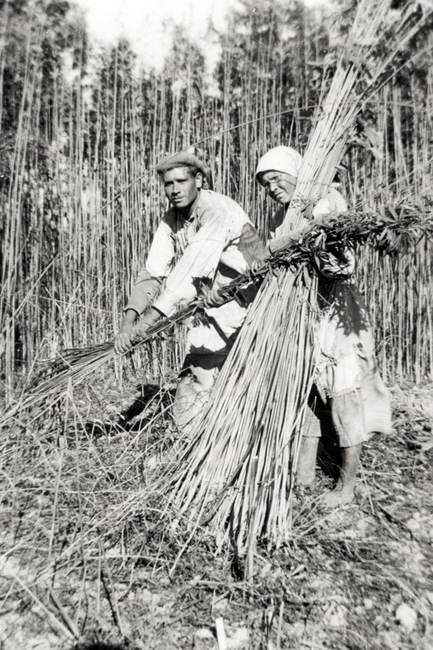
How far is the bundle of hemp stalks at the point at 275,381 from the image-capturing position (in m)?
1.52

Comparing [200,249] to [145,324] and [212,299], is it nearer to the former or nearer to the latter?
[212,299]

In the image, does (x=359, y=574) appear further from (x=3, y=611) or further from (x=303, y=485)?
(x=3, y=611)

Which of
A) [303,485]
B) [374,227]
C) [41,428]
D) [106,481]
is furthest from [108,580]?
[374,227]

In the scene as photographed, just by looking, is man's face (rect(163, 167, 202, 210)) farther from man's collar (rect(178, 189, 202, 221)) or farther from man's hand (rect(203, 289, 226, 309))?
man's hand (rect(203, 289, 226, 309))

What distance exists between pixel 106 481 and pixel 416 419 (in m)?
1.69

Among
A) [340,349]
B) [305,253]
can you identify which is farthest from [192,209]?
[340,349]

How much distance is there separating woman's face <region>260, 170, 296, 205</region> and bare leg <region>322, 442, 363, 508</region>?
95 centimetres

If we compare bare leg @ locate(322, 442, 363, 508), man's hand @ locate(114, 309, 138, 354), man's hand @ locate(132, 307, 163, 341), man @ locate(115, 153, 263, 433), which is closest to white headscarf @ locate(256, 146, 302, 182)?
man @ locate(115, 153, 263, 433)

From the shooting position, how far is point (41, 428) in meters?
1.77

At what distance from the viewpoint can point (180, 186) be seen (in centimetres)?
190

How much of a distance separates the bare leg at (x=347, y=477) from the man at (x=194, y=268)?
1.92ft

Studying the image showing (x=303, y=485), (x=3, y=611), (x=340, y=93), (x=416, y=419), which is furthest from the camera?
(x=416, y=419)

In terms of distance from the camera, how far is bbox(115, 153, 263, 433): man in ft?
5.71

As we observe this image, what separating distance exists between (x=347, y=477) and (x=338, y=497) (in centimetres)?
8
